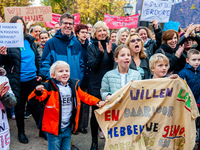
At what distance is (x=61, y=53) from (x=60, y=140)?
4.80 ft

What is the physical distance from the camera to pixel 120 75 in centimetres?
293

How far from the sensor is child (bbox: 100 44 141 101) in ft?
9.40

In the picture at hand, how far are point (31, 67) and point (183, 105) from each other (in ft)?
9.19

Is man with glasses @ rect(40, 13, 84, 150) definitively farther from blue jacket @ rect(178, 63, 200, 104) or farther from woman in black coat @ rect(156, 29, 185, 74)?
blue jacket @ rect(178, 63, 200, 104)

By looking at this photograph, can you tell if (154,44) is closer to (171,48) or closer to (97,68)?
(171,48)

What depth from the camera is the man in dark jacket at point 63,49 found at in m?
3.27

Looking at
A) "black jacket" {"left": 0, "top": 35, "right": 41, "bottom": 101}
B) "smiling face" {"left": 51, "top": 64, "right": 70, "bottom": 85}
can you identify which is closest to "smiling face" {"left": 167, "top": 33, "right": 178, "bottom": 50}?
"smiling face" {"left": 51, "top": 64, "right": 70, "bottom": 85}

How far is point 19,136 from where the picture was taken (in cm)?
376

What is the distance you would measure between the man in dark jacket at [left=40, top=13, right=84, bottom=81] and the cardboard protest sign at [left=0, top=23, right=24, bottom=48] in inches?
18.6

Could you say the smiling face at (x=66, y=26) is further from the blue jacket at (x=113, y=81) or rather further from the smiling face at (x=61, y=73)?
the blue jacket at (x=113, y=81)

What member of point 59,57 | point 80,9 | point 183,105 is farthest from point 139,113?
point 80,9

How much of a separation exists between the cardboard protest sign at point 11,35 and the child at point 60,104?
1.00 m

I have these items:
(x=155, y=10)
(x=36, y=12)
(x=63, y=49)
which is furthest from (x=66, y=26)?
(x=36, y=12)

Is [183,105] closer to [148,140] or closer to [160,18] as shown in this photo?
[148,140]
